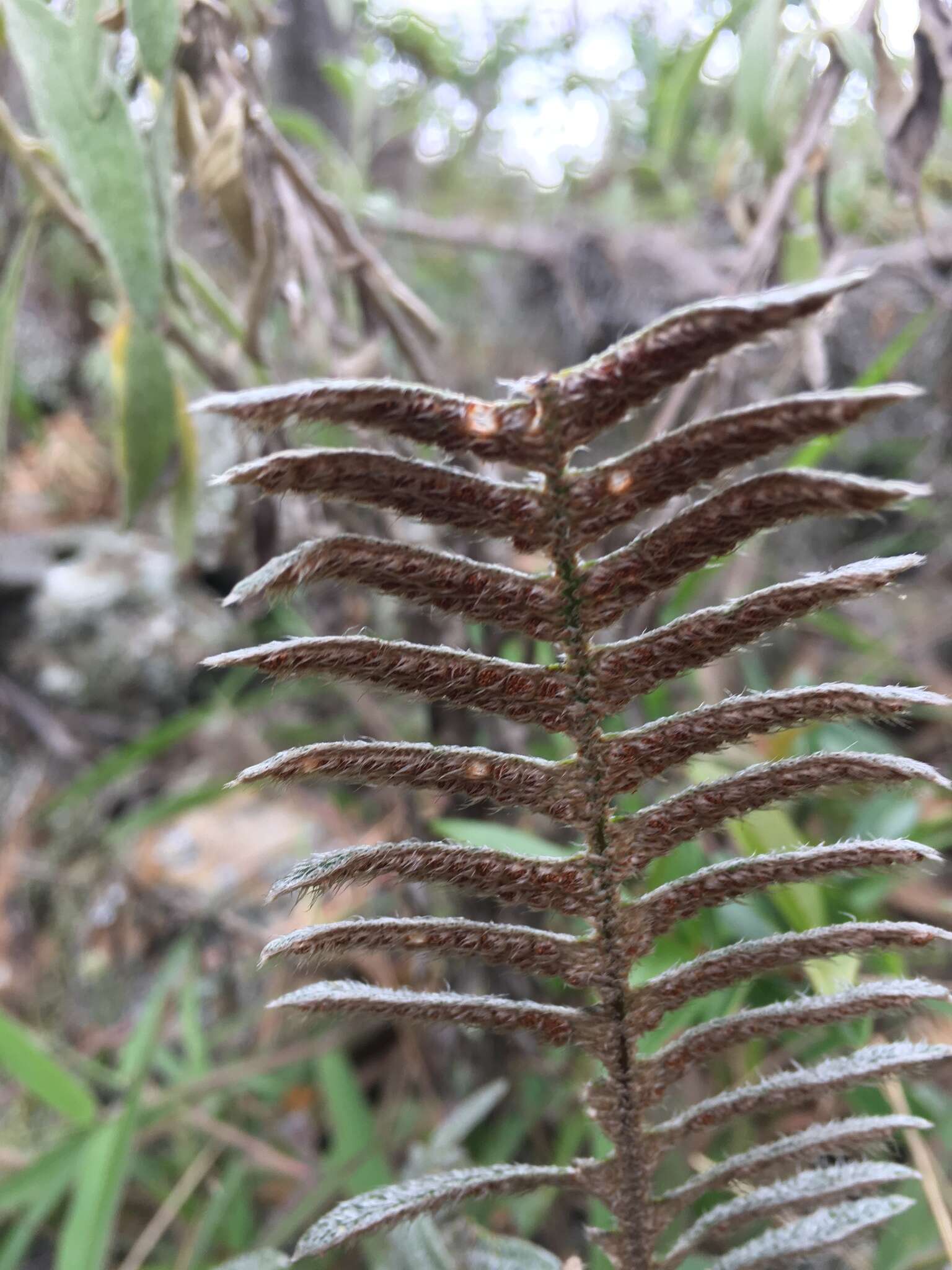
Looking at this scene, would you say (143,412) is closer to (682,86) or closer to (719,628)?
(719,628)

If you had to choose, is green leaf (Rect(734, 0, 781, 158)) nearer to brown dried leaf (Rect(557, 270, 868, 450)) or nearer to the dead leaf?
the dead leaf

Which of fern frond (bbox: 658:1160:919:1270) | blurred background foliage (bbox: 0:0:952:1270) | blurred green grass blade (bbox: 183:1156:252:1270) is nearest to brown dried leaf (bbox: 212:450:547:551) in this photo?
blurred background foliage (bbox: 0:0:952:1270)

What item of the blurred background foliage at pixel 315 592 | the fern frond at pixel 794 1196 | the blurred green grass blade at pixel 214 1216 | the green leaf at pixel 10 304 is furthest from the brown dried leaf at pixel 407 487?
the blurred green grass blade at pixel 214 1216

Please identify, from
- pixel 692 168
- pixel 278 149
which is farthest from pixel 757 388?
pixel 692 168

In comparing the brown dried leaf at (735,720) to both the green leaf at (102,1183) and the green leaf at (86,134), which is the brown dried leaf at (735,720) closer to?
the green leaf at (86,134)

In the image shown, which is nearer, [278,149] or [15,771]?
[278,149]

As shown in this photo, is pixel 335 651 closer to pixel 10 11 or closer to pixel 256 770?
pixel 256 770
